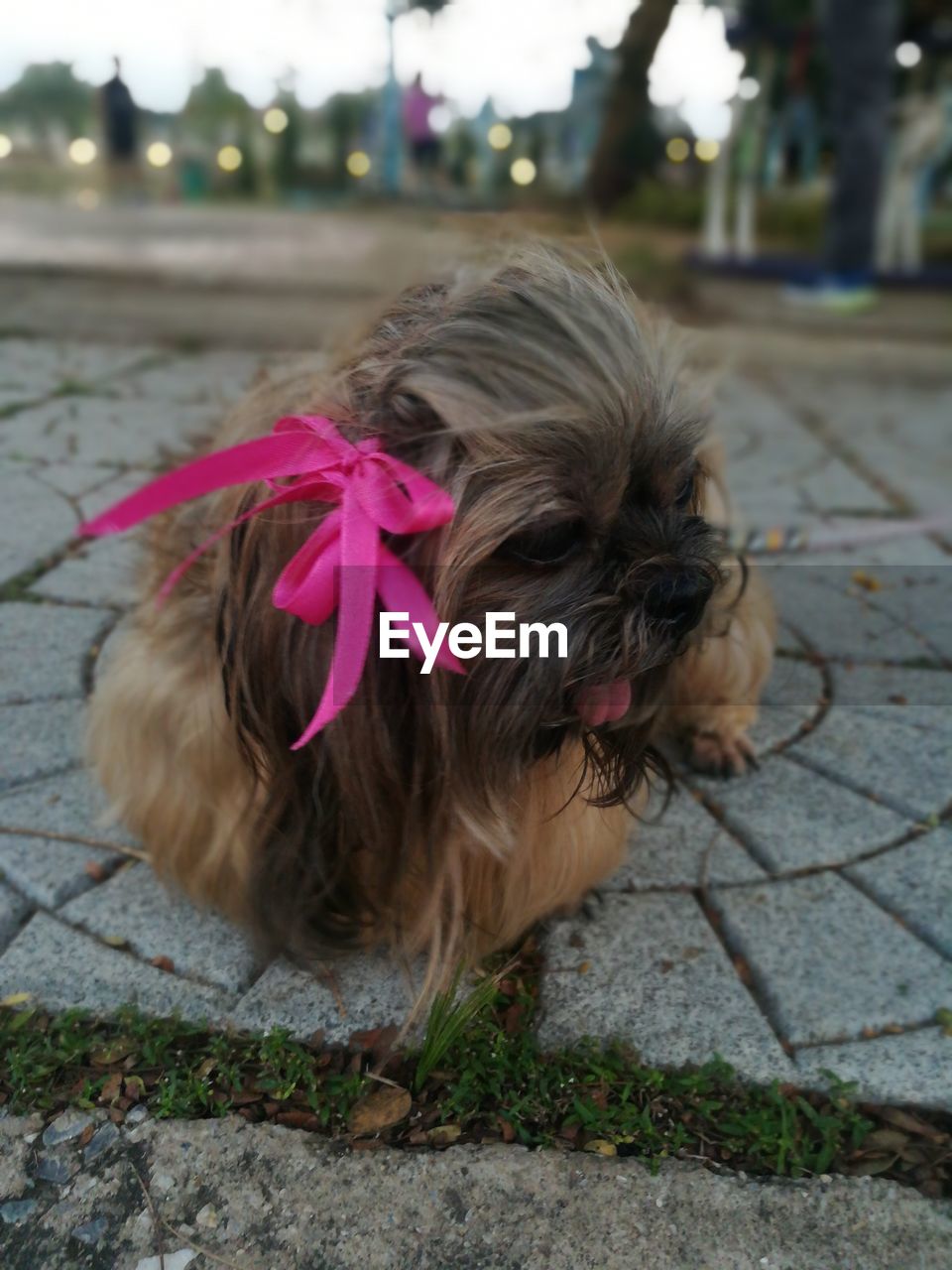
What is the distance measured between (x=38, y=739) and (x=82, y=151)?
103 ft

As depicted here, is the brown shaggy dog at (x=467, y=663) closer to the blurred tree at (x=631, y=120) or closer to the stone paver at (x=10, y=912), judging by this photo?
the stone paver at (x=10, y=912)

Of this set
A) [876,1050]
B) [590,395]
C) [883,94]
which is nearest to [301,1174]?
[876,1050]

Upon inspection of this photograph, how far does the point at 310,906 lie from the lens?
177 centimetres

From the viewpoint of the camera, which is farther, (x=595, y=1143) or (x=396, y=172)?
(x=396, y=172)

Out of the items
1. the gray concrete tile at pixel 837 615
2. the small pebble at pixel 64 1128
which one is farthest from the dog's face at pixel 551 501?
the gray concrete tile at pixel 837 615

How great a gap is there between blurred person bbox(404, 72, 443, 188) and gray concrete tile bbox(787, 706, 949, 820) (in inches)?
714

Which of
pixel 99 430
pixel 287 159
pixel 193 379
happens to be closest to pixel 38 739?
pixel 99 430

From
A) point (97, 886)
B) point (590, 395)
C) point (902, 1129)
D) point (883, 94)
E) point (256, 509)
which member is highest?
point (883, 94)

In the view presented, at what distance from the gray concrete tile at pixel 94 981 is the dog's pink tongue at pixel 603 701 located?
785mm

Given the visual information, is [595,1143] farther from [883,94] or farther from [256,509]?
[883,94]

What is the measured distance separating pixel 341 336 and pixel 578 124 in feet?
59.2

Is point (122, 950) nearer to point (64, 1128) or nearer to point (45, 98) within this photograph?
point (64, 1128)

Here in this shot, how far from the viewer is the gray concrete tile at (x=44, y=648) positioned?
8.59 ft

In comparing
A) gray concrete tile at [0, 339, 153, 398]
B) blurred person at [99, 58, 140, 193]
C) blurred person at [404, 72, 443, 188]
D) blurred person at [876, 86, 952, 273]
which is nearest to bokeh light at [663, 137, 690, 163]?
blurred person at [404, 72, 443, 188]
